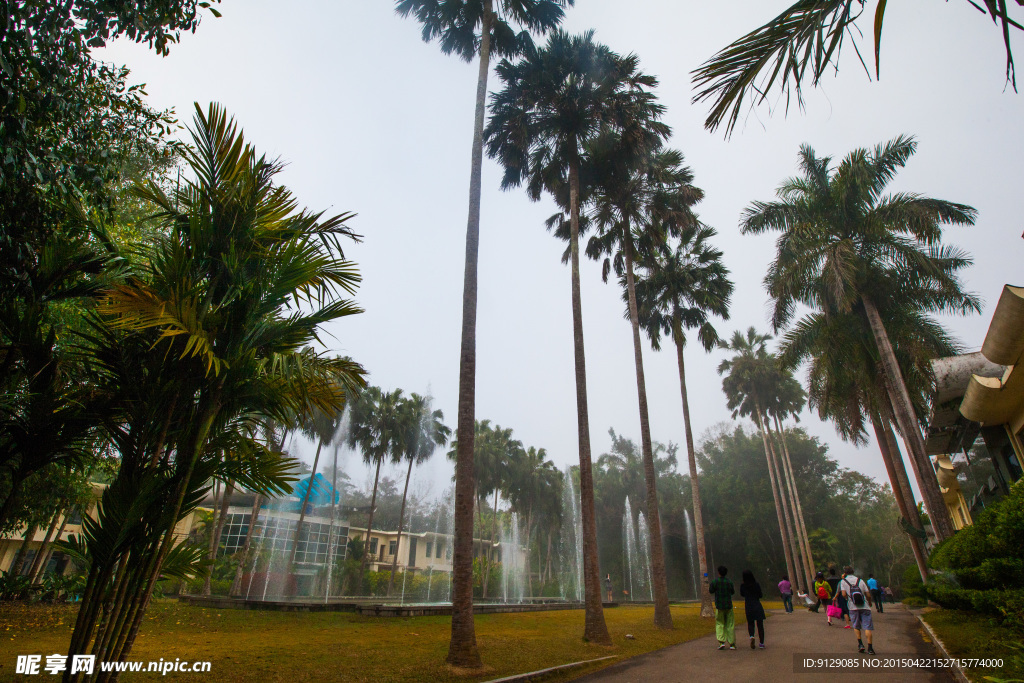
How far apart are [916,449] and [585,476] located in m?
12.3

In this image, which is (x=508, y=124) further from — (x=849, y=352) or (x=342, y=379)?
(x=849, y=352)

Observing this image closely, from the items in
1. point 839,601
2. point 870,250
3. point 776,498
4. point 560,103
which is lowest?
point 839,601

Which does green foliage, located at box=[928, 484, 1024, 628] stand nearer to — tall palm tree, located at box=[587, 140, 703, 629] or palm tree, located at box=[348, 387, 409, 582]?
tall palm tree, located at box=[587, 140, 703, 629]

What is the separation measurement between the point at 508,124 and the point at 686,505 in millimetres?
49357

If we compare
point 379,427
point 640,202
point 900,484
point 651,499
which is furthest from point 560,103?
point 379,427

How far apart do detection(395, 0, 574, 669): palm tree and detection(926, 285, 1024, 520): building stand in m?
9.73

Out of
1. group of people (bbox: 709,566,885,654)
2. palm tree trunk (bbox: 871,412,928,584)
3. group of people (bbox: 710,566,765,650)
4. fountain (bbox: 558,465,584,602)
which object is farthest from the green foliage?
fountain (bbox: 558,465,584,602)

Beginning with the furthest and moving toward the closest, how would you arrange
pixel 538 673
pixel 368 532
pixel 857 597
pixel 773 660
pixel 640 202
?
pixel 368 532 < pixel 640 202 < pixel 857 597 < pixel 773 660 < pixel 538 673

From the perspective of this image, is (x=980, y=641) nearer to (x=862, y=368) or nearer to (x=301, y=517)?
(x=862, y=368)

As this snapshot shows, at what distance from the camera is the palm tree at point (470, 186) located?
8930 millimetres

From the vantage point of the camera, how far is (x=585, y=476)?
13328 mm

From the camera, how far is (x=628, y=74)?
56.1 ft

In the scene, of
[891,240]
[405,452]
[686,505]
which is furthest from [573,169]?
[686,505]

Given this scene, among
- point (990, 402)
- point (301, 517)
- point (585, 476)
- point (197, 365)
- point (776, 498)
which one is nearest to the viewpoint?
point (197, 365)
